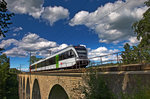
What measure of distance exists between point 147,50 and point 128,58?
1245mm

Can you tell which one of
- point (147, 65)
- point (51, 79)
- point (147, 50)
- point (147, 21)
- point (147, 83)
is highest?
point (147, 21)

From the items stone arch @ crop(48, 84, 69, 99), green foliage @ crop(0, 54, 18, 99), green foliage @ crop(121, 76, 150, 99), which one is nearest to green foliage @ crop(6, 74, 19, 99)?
green foliage @ crop(0, 54, 18, 99)

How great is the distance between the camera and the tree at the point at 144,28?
1534 cm

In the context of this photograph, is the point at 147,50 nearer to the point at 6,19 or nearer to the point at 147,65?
the point at 147,65

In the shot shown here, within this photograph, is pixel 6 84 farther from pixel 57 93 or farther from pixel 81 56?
pixel 81 56

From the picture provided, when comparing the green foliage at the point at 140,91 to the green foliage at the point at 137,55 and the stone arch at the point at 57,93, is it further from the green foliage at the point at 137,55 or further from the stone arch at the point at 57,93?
the stone arch at the point at 57,93

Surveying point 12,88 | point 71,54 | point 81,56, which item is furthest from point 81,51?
point 12,88

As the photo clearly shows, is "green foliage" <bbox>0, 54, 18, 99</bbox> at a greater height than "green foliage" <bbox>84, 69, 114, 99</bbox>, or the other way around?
"green foliage" <bbox>84, 69, 114, 99</bbox>

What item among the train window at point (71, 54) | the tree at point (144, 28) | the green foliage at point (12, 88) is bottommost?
the green foliage at point (12, 88)

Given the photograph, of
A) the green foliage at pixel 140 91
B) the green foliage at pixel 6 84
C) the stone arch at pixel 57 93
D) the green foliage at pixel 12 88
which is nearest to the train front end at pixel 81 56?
the stone arch at pixel 57 93

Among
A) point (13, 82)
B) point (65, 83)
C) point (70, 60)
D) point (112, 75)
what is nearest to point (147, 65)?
point (112, 75)

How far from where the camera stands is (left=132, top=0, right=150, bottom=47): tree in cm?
1534

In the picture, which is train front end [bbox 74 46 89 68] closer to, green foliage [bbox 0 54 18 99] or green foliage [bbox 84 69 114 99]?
green foliage [bbox 84 69 114 99]

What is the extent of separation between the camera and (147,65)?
16.3 feet
